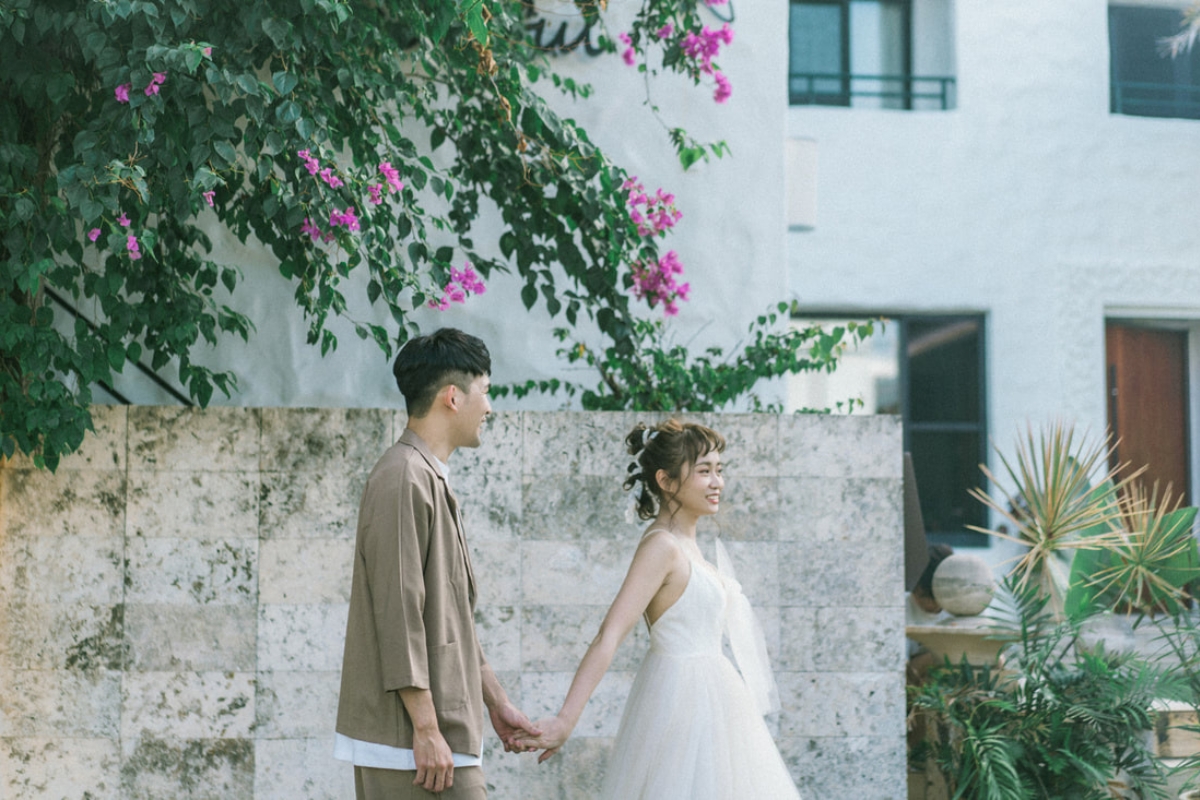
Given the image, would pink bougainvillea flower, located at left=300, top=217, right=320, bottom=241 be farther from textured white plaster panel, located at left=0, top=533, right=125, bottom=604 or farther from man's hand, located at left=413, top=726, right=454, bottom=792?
man's hand, located at left=413, top=726, right=454, bottom=792

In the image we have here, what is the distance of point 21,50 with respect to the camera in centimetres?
482

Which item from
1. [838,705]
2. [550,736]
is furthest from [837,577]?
[550,736]

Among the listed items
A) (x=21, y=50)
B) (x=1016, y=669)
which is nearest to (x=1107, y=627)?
(x=1016, y=669)

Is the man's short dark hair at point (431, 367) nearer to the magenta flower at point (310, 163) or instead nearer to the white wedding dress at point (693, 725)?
the white wedding dress at point (693, 725)

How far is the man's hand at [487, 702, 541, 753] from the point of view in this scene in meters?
3.72

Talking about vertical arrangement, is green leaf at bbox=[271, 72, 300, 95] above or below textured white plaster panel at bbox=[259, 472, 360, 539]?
above

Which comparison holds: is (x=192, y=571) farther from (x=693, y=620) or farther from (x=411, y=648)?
(x=411, y=648)

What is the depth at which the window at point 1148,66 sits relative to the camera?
10602 millimetres

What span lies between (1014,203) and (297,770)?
7.39 metres

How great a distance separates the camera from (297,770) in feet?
17.0

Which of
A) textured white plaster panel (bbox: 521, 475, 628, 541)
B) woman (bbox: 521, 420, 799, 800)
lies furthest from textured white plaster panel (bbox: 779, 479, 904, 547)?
woman (bbox: 521, 420, 799, 800)

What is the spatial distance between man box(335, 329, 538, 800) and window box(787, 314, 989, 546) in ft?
22.9

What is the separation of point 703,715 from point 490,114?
307 centimetres

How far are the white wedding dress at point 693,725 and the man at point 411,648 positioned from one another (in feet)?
2.85
